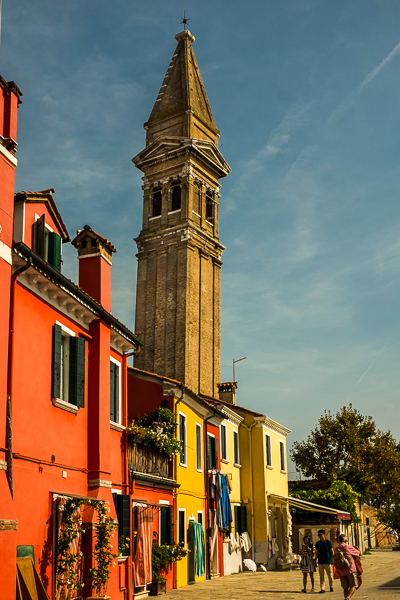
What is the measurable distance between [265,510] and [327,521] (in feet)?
20.9

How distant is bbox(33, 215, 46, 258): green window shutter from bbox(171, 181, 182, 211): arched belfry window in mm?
31255

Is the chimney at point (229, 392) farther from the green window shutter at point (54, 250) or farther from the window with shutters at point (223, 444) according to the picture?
the green window shutter at point (54, 250)

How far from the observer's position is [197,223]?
43312 mm

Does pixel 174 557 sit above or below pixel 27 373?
below

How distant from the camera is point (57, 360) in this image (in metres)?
11.8

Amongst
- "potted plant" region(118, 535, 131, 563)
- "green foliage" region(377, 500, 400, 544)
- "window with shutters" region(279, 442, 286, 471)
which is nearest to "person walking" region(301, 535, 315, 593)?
"potted plant" region(118, 535, 131, 563)

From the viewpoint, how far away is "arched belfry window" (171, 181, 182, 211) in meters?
43.7

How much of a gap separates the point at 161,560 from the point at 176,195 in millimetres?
30824

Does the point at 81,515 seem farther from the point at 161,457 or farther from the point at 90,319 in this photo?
the point at 161,457

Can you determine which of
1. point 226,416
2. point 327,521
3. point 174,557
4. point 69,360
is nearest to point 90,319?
point 69,360

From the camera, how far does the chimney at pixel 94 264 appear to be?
1477 centimetres

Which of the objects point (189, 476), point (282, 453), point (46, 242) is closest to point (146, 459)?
point (189, 476)

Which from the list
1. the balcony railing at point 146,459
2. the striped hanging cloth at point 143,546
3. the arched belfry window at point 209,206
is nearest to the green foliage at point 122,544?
the striped hanging cloth at point 143,546

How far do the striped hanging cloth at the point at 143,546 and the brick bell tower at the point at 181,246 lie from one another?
21.9 m
